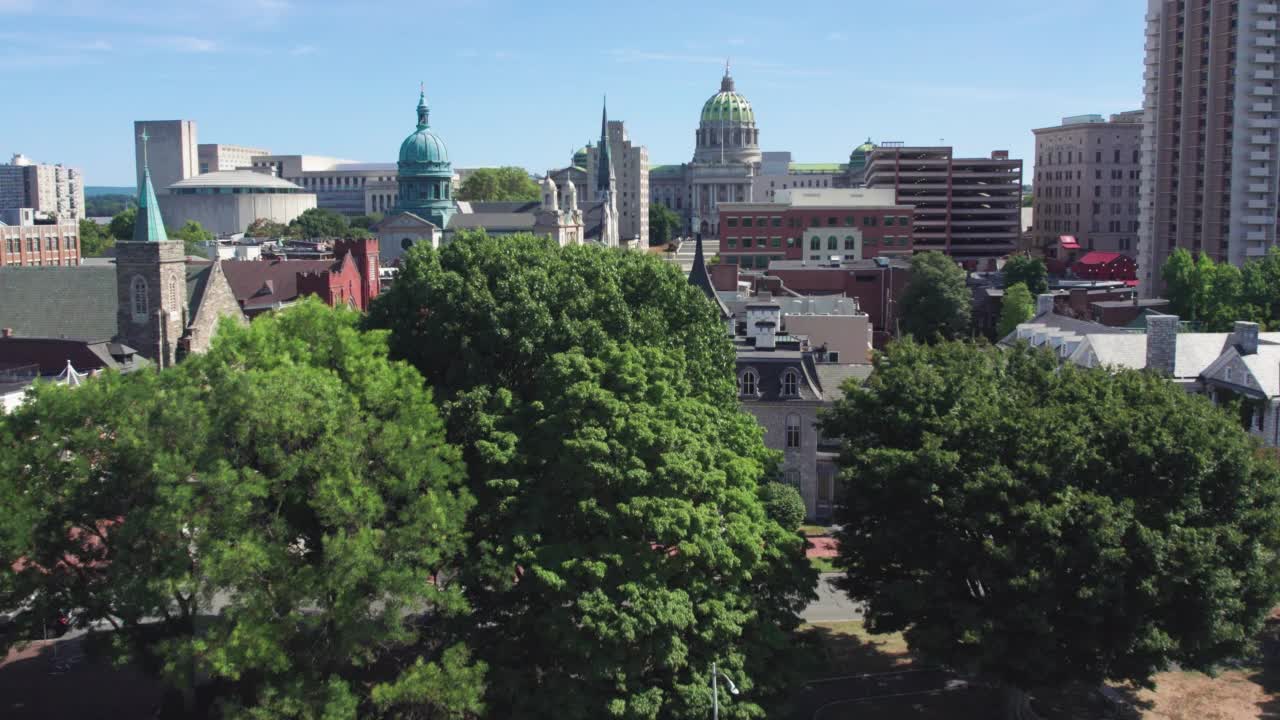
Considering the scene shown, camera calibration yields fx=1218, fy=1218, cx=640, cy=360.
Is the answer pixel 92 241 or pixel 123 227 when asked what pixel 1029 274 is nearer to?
pixel 92 241

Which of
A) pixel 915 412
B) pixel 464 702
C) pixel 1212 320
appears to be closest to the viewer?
pixel 464 702

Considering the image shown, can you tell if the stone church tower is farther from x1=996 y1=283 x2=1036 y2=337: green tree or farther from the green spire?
x1=996 y1=283 x2=1036 y2=337: green tree

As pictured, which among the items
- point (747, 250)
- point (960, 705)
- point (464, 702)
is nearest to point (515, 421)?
point (464, 702)

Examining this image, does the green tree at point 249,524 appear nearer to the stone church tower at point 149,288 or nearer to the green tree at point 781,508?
the green tree at point 781,508

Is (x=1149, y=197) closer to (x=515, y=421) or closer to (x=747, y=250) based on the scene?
(x=747, y=250)

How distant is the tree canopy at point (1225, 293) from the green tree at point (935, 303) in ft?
54.9

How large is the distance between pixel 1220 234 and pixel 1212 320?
32742 millimetres

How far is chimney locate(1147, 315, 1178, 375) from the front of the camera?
5803 centimetres

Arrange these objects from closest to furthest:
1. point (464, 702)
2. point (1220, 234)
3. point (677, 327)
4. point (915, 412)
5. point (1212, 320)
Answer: point (464, 702)
point (915, 412)
point (677, 327)
point (1212, 320)
point (1220, 234)

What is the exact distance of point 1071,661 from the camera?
115 feet

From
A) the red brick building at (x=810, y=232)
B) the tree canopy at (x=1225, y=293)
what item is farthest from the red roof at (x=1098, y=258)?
the tree canopy at (x=1225, y=293)

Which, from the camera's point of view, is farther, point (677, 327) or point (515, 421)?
point (677, 327)

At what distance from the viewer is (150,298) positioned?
6888 centimetres

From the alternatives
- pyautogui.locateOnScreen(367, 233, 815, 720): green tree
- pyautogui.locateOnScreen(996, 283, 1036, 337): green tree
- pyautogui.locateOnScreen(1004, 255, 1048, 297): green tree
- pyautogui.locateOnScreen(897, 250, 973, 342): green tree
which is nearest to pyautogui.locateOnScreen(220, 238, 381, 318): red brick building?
pyautogui.locateOnScreen(897, 250, 973, 342): green tree
